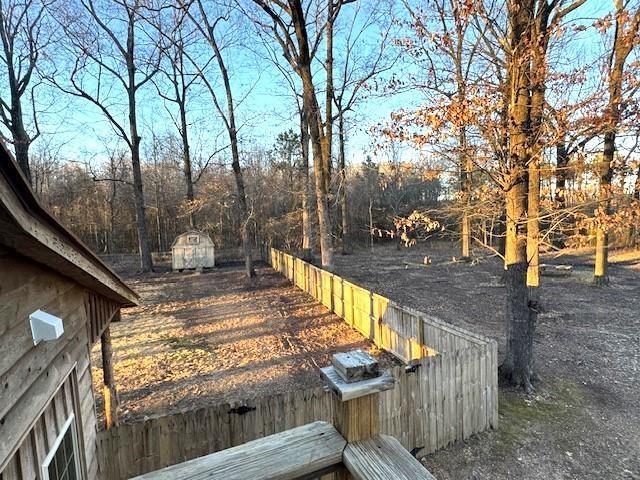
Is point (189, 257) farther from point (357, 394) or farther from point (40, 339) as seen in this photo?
point (357, 394)

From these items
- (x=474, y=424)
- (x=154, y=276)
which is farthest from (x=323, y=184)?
(x=154, y=276)

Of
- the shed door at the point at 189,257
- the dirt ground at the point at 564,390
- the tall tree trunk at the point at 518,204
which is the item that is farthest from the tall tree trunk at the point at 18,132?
the tall tree trunk at the point at 518,204

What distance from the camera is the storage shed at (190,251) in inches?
769

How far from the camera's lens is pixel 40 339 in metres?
1.98

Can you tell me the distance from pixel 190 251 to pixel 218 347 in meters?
12.4

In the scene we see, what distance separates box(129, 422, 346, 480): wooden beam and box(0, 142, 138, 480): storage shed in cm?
105

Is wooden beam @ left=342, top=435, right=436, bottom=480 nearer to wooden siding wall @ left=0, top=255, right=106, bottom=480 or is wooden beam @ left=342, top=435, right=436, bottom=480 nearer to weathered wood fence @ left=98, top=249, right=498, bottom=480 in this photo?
wooden siding wall @ left=0, top=255, right=106, bottom=480

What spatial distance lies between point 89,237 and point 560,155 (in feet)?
97.6

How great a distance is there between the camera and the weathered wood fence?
11.6 ft

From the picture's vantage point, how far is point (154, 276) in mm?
18531

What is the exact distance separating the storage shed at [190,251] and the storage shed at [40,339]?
56.0 feet

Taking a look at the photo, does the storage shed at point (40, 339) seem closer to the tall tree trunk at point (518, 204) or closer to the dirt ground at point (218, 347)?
the dirt ground at point (218, 347)

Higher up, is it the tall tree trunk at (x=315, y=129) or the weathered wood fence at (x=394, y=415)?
the tall tree trunk at (x=315, y=129)

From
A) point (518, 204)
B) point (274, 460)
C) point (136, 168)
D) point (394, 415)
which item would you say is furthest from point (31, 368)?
point (136, 168)
